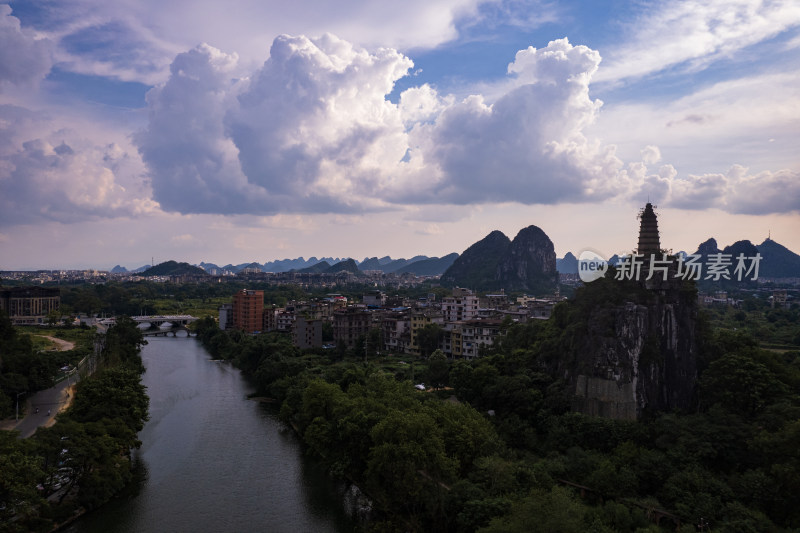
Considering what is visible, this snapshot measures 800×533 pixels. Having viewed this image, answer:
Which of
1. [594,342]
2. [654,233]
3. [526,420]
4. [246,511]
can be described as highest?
[654,233]

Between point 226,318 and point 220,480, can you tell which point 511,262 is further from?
point 220,480

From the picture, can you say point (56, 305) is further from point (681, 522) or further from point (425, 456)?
point (681, 522)

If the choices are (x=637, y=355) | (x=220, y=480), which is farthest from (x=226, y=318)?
(x=637, y=355)

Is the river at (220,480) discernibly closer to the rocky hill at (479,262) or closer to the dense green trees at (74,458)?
the dense green trees at (74,458)

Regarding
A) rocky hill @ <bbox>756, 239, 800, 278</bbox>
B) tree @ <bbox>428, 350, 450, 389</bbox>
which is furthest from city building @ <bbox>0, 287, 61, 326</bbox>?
rocky hill @ <bbox>756, 239, 800, 278</bbox>

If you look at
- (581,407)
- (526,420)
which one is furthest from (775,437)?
(526,420)

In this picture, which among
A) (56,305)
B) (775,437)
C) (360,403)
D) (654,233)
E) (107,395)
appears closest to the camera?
(775,437)
